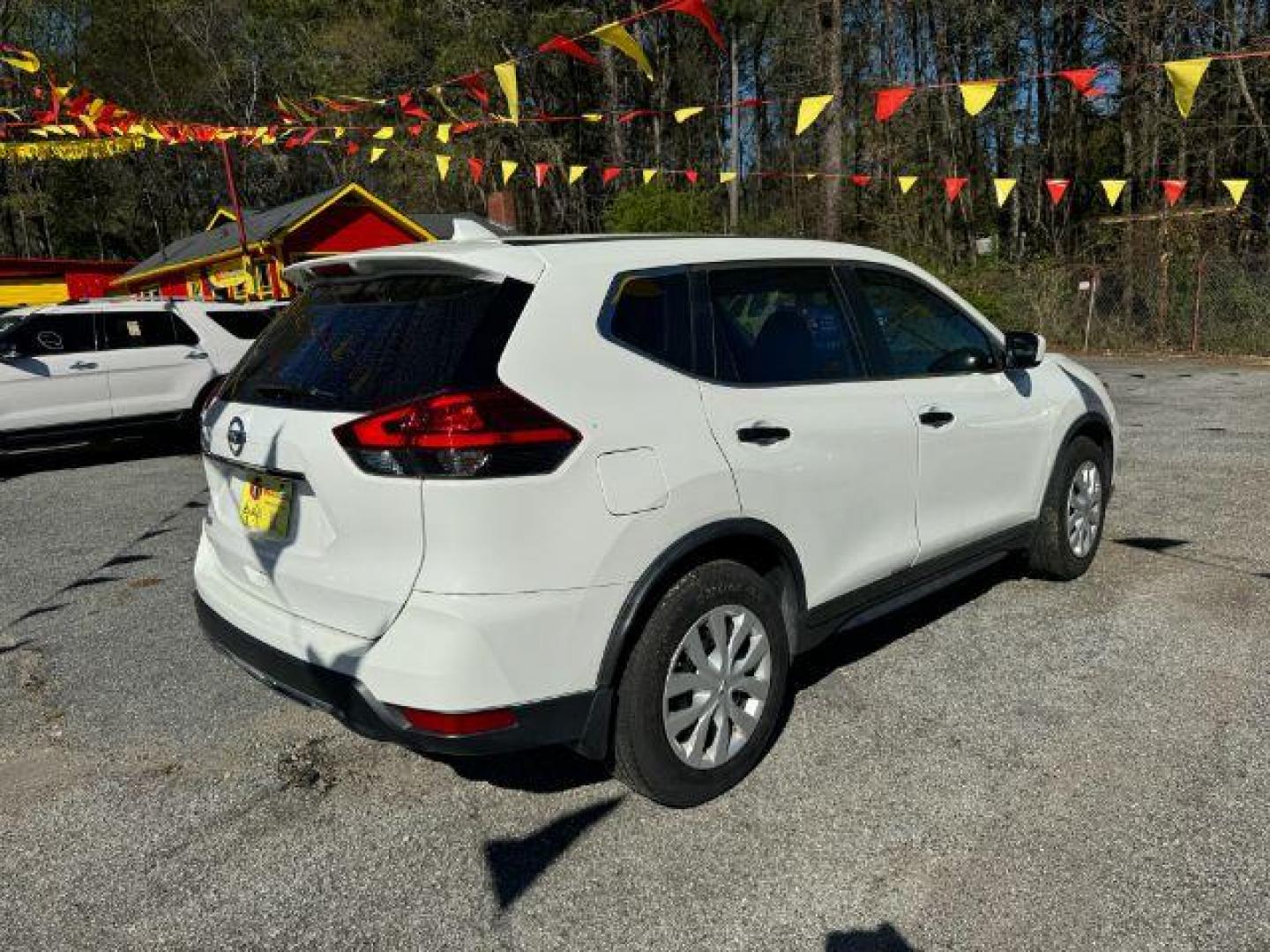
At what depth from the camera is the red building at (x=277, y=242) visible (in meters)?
21.1

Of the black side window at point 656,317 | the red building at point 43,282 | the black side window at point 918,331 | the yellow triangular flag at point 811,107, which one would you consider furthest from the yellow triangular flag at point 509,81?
the red building at point 43,282

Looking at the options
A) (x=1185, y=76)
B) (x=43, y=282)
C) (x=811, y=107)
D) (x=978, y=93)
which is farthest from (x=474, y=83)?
(x=43, y=282)

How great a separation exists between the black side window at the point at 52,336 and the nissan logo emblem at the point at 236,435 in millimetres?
7927

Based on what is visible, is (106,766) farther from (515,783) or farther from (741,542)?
(741,542)

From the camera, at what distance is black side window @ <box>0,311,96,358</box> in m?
9.06

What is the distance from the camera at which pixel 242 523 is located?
2.79 m

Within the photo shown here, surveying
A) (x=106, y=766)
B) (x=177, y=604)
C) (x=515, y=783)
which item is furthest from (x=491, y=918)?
(x=177, y=604)

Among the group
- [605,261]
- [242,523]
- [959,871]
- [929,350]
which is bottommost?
[959,871]

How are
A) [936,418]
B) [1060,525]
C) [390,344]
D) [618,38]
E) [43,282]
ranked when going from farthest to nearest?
[43,282] < [618,38] < [1060,525] < [936,418] < [390,344]

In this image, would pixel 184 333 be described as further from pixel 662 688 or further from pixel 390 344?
pixel 662 688

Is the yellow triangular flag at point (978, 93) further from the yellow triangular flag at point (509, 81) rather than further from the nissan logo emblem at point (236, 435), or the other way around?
Result: the nissan logo emblem at point (236, 435)

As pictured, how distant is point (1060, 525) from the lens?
4387 millimetres

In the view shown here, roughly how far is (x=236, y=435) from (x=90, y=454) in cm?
938

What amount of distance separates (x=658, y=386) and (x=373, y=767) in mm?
1646
